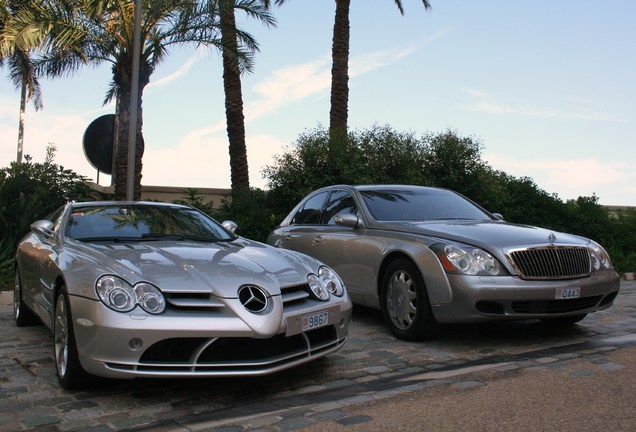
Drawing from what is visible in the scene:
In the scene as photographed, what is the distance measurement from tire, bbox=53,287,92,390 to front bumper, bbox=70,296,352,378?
0.43 feet

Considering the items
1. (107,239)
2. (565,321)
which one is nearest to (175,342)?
(107,239)

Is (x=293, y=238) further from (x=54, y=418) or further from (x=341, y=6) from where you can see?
(x=341, y=6)

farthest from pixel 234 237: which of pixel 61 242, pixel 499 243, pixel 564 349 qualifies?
pixel 564 349

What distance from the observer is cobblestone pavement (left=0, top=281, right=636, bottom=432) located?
3.92 metres

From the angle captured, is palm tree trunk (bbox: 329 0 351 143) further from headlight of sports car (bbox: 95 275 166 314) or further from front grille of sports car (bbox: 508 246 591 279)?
headlight of sports car (bbox: 95 275 166 314)

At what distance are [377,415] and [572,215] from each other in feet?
43.0

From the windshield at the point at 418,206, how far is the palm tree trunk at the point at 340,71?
9.29m

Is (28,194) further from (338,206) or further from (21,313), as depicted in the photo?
(338,206)

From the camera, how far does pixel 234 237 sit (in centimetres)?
613

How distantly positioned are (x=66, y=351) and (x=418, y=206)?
13.2 feet

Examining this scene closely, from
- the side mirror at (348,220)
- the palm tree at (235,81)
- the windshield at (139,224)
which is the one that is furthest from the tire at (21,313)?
the palm tree at (235,81)

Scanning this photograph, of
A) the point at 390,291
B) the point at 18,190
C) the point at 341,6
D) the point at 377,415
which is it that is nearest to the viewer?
the point at 377,415

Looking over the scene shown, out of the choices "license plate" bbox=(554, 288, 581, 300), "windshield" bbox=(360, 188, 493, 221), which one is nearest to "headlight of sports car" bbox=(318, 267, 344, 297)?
"windshield" bbox=(360, 188, 493, 221)

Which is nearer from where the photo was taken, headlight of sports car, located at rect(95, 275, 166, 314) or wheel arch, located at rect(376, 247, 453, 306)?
headlight of sports car, located at rect(95, 275, 166, 314)
